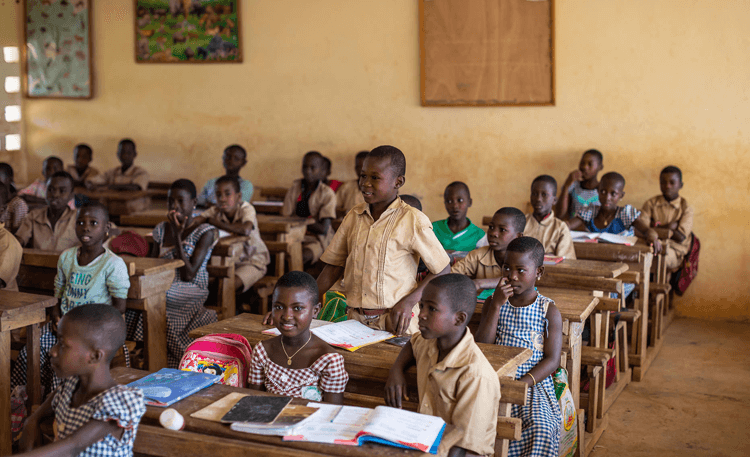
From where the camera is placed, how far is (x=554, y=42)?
5914 mm

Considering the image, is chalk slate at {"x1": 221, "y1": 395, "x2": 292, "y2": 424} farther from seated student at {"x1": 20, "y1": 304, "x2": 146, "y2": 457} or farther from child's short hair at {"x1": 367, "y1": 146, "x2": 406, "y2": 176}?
child's short hair at {"x1": 367, "y1": 146, "x2": 406, "y2": 176}

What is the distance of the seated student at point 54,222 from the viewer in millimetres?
4426

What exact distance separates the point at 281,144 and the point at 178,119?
1166 millimetres

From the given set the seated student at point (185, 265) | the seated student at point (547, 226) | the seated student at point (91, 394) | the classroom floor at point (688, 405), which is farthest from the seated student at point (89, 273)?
the classroom floor at point (688, 405)

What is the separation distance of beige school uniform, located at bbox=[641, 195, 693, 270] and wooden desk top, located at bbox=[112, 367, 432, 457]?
4369 mm

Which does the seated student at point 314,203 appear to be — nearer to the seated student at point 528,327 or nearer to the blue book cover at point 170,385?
the seated student at point 528,327

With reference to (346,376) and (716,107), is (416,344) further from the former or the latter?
(716,107)

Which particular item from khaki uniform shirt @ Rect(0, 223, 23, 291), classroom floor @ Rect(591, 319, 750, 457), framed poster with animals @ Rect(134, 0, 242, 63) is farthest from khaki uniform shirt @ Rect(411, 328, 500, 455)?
framed poster with animals @ Rect(134, 0, 242, 63)

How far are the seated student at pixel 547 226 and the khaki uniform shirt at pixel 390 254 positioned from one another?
1620 mm

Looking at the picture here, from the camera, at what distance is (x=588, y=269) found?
11.5 ft

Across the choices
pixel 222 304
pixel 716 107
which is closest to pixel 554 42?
pixel 716 107

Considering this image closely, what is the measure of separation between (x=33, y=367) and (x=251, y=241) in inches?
72.5

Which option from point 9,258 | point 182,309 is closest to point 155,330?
point 182,309

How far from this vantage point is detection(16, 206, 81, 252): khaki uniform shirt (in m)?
4.44
